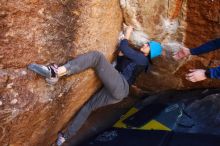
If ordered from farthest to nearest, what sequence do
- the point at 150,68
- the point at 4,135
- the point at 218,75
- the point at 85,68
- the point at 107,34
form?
1. the point at 150,68
2. the point at 107,34
3. the point at 85,68
4. the point at 4,135
5. the point at 218,75

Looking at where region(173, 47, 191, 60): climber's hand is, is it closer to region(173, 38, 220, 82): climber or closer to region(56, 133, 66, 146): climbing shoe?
region(173, 38, 220, 82): climber

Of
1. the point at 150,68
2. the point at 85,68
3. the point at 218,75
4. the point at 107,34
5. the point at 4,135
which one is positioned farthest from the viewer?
the point at 150,68

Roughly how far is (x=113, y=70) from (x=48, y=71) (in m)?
0.81

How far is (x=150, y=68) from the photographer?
4.69 meters

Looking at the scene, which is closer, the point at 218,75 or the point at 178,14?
the point at 218,75

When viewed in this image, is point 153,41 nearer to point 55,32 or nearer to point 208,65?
point 208,65

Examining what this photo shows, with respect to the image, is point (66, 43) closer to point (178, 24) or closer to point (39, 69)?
point (39, 69)

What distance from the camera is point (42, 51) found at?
11.4ft

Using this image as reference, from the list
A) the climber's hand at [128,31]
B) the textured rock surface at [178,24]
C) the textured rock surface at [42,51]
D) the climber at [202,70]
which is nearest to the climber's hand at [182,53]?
the climber at [202,70]

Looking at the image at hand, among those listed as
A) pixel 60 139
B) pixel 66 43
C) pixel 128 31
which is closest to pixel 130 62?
pixel 128 31

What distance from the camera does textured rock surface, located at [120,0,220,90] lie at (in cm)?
390

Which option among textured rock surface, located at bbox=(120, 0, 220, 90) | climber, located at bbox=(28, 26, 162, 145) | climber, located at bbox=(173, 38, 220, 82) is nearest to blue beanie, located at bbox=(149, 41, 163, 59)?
climber, located at bbox=(28, 26, 162, 145)

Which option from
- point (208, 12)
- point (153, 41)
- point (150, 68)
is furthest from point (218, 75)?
point (150, 68)

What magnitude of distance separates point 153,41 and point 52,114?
4.61 feet
